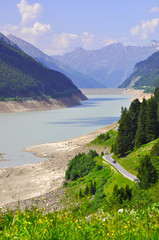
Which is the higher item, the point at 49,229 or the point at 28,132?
the point at 49,229

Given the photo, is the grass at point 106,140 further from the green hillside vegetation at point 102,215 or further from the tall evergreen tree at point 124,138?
the green hillside vegetation at point 102,215

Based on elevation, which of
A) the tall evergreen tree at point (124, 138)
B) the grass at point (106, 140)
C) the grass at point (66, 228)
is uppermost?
the grass at point (66, 228)

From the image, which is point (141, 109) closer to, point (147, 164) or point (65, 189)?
point (65, 189)

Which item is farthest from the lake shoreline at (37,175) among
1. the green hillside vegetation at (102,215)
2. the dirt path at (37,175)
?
the green hillside vegetation at (102,215)

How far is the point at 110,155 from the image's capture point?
64688mm

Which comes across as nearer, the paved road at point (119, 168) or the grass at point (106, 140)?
the paved road at point (119, 168)

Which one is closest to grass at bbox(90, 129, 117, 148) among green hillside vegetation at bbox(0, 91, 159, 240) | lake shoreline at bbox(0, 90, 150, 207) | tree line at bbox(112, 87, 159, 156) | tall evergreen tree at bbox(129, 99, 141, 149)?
lake shoreline at bbox(0, 90, 150, 207)

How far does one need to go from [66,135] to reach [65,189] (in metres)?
58.4

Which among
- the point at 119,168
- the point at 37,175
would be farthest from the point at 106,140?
the point at 119,168

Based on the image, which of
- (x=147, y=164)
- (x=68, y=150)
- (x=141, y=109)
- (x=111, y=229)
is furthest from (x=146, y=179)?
(x=68, y=150)

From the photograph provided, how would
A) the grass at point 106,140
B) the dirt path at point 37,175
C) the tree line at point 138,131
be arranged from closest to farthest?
the dirt path at point 37,175, the tree line at point 138,131, the grass at point 106,140

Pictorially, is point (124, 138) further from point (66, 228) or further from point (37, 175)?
point (66, 228)

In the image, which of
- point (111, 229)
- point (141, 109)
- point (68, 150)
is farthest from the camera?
point (68, 150)

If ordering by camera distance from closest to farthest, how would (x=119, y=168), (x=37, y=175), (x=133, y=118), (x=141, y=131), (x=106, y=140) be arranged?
(x=119, y=168), (x=37, y=175), (x=141, y=131), (x=133, y=118), (x=106, y=140)
